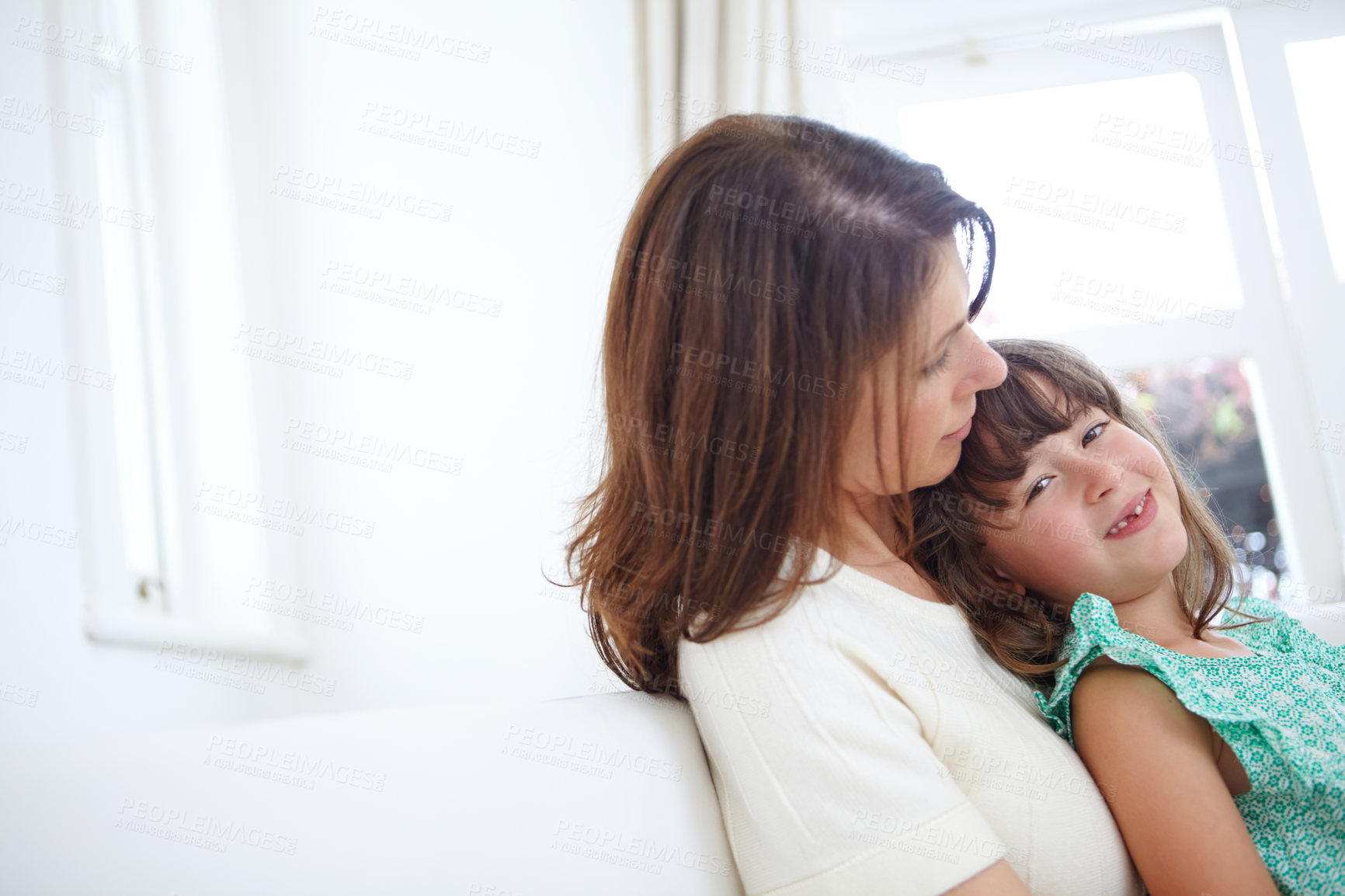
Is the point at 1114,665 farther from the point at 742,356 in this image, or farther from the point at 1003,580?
the point at 742,356

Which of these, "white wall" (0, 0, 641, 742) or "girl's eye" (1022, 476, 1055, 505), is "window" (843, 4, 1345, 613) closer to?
"white wall" (0, 0, 641, 742)

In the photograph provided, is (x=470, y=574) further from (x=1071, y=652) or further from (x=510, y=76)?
(x=1071, y=652)

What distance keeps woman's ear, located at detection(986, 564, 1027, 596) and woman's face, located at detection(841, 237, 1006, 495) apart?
0.24 meters

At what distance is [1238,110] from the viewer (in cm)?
224

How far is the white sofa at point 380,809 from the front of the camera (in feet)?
1.84

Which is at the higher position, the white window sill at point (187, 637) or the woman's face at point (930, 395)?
the woman's face at point (930, 395)

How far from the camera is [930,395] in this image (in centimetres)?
87

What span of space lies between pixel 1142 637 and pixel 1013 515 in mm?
183

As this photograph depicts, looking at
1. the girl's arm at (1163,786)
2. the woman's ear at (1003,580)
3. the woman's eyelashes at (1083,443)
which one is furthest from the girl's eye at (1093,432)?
the girl's arm at (1163,786)

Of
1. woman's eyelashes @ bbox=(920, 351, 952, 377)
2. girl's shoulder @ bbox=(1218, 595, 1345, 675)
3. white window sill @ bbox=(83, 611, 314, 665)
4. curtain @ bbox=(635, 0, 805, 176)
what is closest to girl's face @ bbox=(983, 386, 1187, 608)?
girl's shoulder @ bbox=(1218, 595, 1345, 675)

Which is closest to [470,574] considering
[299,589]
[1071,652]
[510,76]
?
[299,589]

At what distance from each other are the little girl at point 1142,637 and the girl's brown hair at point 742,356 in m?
0.27

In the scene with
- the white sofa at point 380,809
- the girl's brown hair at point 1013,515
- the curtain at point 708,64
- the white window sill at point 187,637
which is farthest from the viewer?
the curtain at point 708,64

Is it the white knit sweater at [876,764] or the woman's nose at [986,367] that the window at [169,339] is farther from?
the woman's nose at [986,367]
